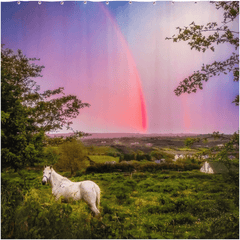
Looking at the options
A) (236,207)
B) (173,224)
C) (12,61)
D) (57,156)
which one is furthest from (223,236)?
(12,61)

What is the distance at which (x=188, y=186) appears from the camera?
10.7 feet

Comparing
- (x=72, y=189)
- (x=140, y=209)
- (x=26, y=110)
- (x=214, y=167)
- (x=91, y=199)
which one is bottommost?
(x=140, y=209)

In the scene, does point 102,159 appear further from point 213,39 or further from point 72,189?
point 213,39

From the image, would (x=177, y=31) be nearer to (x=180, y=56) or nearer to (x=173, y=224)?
(x=180, y=56)

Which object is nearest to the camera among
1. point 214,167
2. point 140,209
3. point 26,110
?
point 140,209

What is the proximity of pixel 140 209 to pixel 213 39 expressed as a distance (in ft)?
8.50

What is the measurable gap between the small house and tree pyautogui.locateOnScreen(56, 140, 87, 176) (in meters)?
1.74

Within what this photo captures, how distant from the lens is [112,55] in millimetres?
3465

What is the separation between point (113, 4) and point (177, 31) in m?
1.02

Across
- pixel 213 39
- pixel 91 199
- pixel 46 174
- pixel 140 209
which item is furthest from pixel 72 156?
pixel 213 39

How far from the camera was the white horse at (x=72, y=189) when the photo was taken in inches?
124

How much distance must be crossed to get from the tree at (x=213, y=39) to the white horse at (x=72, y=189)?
1.98 m

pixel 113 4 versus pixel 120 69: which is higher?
pixel 113 4

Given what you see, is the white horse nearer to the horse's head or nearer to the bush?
the horse's head
